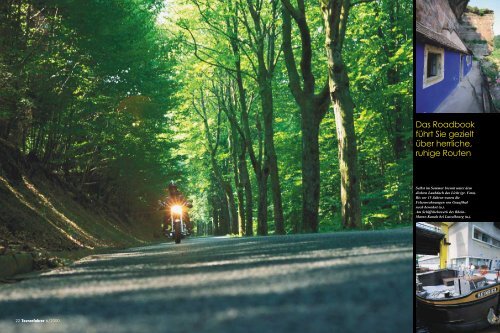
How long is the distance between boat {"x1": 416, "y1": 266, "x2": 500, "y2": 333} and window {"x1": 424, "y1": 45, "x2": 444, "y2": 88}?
5.41 ft

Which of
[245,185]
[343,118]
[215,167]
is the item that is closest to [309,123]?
[343,118]

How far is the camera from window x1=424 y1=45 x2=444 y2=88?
5092mm

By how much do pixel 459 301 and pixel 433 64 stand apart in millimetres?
2452

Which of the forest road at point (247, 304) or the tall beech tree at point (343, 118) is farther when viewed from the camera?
the tall beech tree at point (343, 118)

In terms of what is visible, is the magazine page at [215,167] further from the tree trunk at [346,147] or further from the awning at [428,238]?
the awning at [428,238]

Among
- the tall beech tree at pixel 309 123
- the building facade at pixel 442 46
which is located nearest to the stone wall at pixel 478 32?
the building facade at pixel 442 46

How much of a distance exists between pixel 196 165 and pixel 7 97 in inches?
891

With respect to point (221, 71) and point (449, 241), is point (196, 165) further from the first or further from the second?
point (449, 241)

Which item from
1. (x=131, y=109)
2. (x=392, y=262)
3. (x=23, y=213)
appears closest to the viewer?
(x=392, y=262)

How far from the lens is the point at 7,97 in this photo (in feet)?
24.9

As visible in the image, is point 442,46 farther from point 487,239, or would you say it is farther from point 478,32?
point 487,239

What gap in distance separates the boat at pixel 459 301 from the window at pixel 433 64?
165 cm

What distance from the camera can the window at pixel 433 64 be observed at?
200 inches

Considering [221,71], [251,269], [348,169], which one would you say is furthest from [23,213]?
[221,71]
